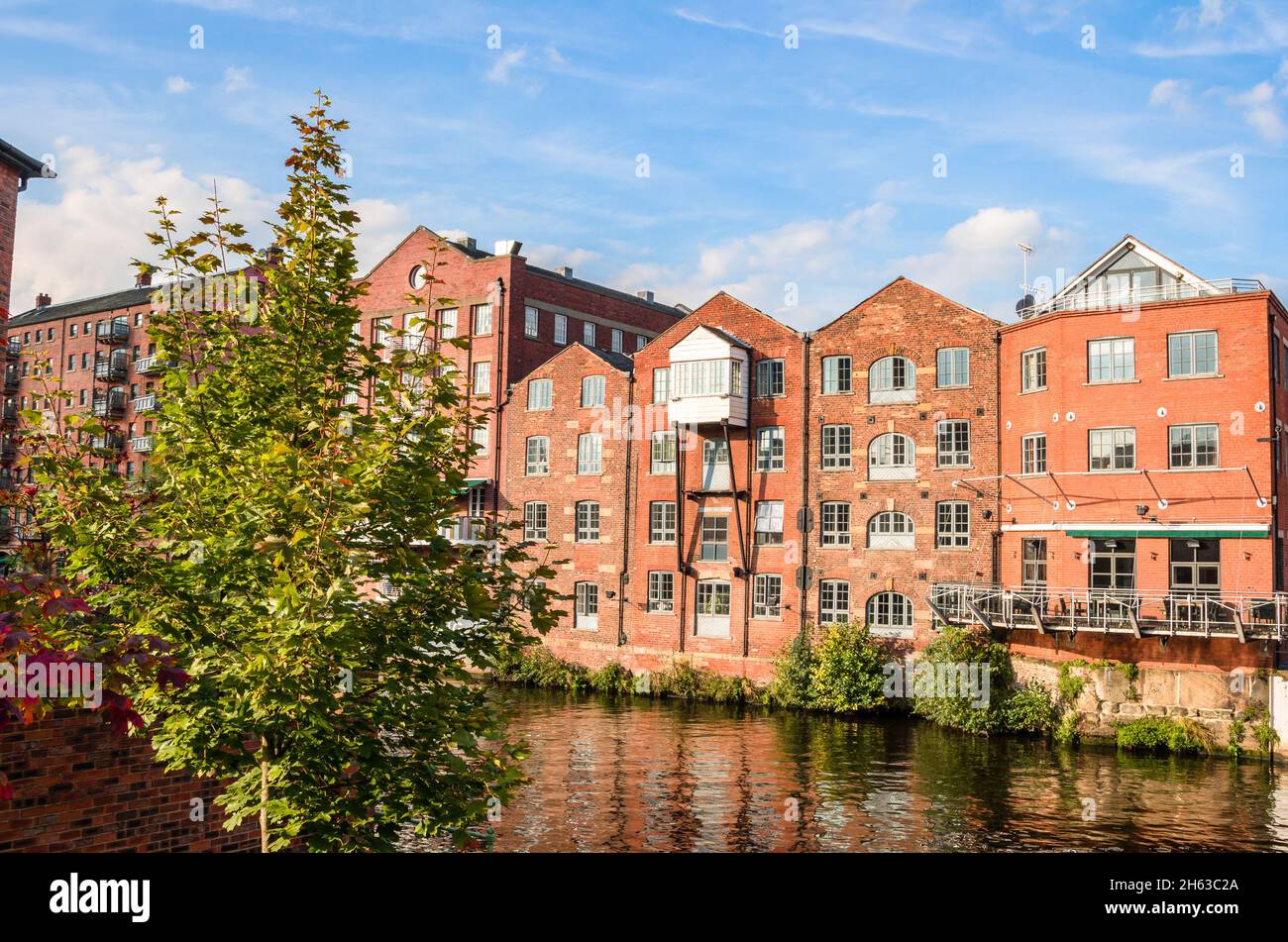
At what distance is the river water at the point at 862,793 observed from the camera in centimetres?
2044

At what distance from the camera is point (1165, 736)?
1137 inches

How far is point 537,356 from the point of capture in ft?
163

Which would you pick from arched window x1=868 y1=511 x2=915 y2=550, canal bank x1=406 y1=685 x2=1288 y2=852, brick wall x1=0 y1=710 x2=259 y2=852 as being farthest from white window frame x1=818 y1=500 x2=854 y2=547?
brick wall x1=0 y1=710 x2=259 y2=852

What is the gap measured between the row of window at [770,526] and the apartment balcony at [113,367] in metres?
39.2

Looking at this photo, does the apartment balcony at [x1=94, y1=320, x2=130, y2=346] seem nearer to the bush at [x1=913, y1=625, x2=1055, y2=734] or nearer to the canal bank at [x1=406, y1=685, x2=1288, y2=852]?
the canal bank at [x1=406, y1=685, x2=1288, y2=852]

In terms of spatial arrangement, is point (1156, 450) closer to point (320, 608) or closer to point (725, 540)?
point (725, 540)

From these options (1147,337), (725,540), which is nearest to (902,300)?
(1147,337)

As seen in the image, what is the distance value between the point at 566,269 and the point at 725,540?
2359 centimetres

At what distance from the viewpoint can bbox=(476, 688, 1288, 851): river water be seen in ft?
67.1

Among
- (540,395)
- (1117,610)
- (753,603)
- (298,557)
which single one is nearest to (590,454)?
(540,395)

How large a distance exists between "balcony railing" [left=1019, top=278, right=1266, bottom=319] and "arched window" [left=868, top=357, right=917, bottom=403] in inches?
196

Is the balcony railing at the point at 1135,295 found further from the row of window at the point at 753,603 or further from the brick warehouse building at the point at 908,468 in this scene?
the row of window at the point at 753,603

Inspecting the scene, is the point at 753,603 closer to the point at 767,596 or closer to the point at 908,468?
the point at 767,596
